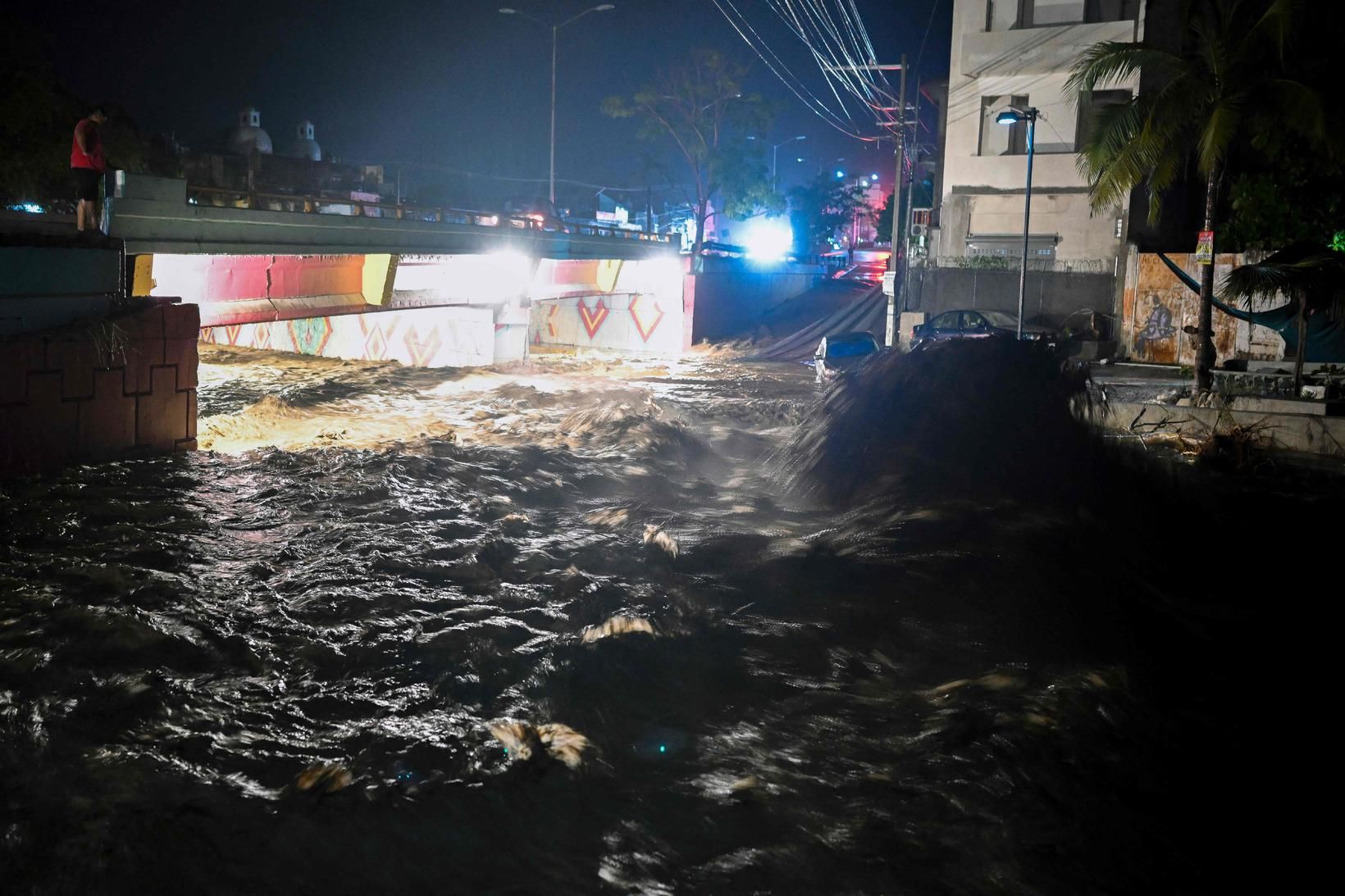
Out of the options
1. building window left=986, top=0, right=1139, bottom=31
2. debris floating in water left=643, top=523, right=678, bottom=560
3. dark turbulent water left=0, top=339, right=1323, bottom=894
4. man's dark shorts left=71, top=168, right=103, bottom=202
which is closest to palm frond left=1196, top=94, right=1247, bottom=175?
dark turbulent water left=0, top=339, right=1323, bottom=894

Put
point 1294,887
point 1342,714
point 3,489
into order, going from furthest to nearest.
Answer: point 3,489
point 1342,714
point 1294,887

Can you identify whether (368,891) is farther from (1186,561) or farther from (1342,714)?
(1186,561)

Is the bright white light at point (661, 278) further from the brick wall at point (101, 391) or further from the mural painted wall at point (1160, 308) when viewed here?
the brick wall at point (101, 391)

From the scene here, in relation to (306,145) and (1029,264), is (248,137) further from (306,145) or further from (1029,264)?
(1029,264)

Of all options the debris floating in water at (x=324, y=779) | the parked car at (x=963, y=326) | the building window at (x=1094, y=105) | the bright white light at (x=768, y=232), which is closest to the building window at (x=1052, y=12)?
the building window at (x=1094, y=105)

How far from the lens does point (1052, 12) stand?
36.3m

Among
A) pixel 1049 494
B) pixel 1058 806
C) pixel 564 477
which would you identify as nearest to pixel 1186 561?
pixel 1049 494

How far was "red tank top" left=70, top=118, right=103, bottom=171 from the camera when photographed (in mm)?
12844

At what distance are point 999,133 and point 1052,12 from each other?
169 inches

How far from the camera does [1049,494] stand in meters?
12.6

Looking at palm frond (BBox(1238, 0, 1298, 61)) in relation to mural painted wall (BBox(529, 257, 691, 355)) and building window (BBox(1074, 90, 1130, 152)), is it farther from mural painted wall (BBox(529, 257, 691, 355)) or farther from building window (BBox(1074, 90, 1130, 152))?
mural painted wall (BBox(529, 257, 691, 355))

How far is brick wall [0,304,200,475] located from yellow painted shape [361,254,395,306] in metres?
11.2

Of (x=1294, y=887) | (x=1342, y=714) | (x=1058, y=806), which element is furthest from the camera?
(x=1342, y=714)

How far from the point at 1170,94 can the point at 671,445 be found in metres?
10.8
